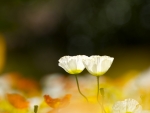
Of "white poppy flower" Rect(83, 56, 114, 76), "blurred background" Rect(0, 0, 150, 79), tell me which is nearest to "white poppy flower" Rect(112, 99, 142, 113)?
"white poppy flower" Rect(83, 56, 114, 76)

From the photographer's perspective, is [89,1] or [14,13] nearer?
[14,13]

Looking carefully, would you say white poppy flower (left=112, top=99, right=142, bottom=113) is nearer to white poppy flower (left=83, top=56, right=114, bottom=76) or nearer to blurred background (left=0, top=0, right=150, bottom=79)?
white poppy flower (left=83, top=56, right=114, bottom=76)

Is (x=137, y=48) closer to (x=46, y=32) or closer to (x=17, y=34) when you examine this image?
(x=46, y=32)

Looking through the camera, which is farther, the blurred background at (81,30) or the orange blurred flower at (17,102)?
the blurred background at (81,30)

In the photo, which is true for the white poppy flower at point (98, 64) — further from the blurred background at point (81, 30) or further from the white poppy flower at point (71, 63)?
the blurred background at point (81, 30)

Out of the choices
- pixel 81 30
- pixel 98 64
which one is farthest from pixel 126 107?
pixel 81 30

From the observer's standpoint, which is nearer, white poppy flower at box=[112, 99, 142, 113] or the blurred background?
white poppy flower at box=[112, 99, 142, 113]

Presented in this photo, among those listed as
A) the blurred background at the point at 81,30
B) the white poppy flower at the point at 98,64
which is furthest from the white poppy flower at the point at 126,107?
the blurred background at the point at 81,30

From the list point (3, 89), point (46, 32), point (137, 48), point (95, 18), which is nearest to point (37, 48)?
point (46, 32)
